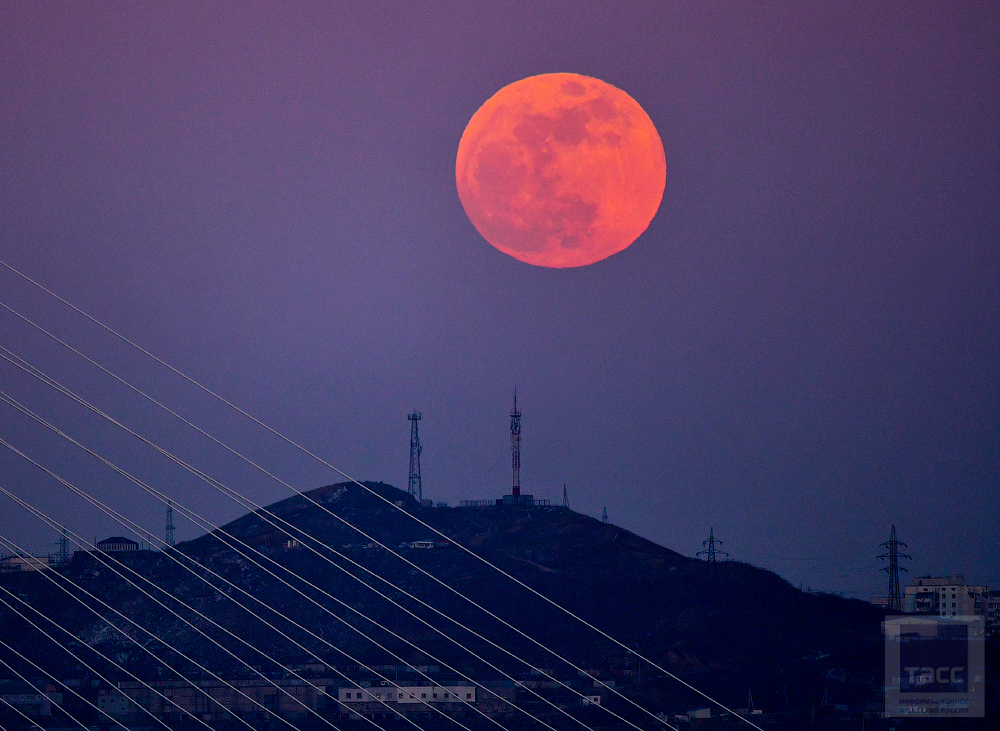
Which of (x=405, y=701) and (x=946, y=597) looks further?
(x=946, y=597)

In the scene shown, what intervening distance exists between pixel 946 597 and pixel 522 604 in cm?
2993

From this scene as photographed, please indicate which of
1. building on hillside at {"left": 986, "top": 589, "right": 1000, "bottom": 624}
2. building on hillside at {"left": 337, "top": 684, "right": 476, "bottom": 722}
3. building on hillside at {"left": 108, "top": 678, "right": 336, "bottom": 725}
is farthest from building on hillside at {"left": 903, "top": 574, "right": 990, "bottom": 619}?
building on hillside at {"left": 108, "top": 678, "right": 336, "bottom": 725}

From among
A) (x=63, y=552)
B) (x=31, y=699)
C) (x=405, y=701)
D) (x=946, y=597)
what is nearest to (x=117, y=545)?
(x=63, y=552)

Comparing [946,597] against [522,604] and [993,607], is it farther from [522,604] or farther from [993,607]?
[522,604]

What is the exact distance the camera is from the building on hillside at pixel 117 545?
102250 millimetres

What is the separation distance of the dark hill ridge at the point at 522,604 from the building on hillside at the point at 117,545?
5.35 m

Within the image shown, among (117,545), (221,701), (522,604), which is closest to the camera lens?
(221,701)

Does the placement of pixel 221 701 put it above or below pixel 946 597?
below

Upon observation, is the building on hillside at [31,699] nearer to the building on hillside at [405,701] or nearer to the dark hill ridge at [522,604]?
the dark hill ridge at [522,604]

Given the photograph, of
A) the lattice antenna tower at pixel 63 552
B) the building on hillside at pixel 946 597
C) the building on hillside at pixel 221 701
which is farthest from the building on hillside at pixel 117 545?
the building on hillside at pixel 946 597

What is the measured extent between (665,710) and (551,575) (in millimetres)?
28797

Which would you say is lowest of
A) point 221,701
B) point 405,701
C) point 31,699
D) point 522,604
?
point 31,699

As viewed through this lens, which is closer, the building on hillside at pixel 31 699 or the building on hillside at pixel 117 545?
the building on hillside at pixel 31 699

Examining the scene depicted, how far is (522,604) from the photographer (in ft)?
282
